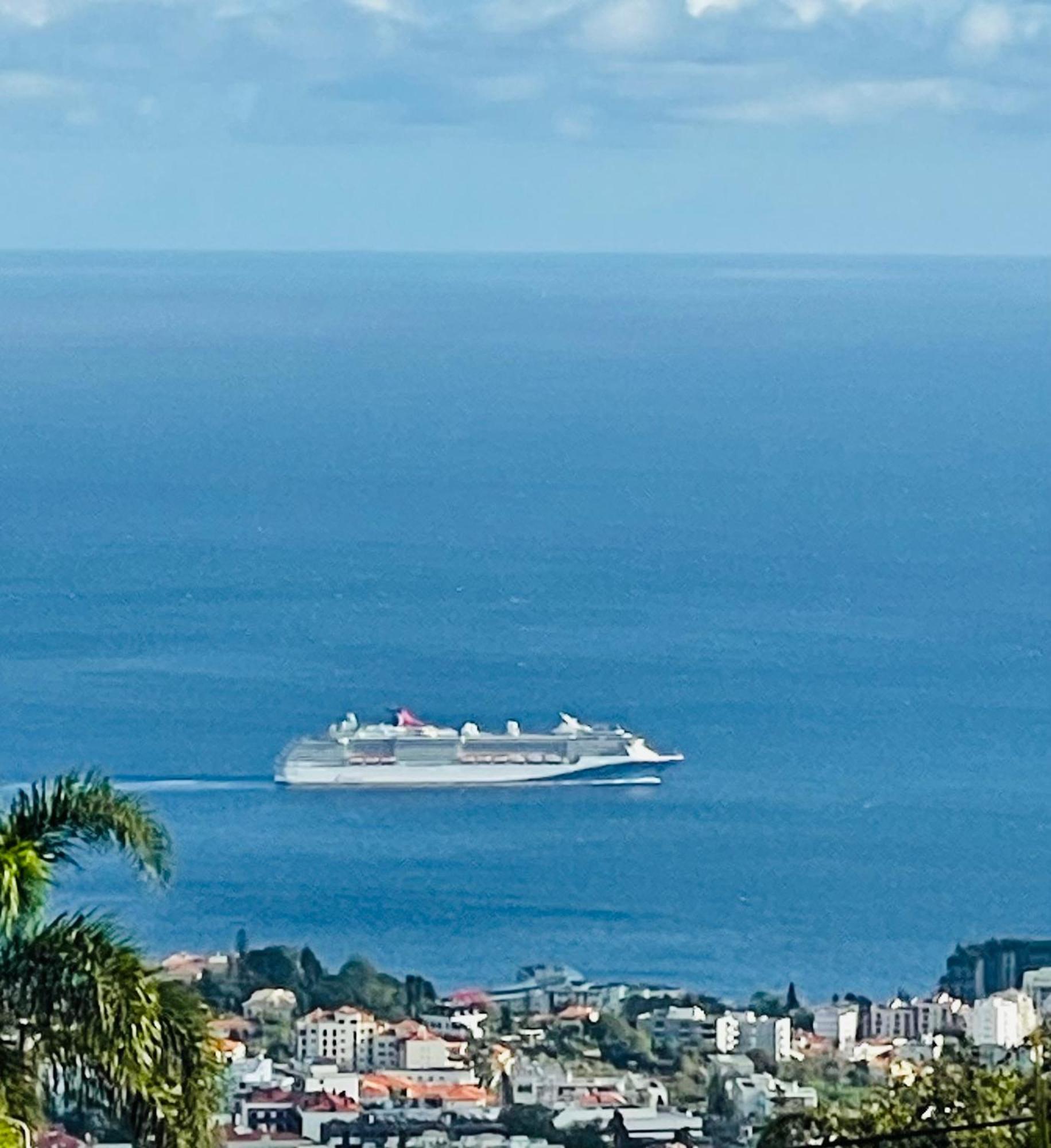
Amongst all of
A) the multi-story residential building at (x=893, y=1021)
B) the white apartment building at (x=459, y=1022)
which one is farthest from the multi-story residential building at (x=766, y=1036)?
the white apartment building at (x=459, y=1022)

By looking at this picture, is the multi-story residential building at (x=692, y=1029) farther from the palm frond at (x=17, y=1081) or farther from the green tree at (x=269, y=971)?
the palm frond at (x=17, y=1081)

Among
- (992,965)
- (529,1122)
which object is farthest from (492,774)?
(529,1122)

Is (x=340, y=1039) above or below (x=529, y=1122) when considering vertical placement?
above

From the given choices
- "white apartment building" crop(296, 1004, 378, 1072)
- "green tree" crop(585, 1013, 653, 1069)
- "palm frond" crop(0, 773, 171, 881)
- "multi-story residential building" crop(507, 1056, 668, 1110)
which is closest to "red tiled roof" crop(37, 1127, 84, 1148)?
"palm frond" crop(0, 773, 171, 881)

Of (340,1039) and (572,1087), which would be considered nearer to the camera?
(572,1087)

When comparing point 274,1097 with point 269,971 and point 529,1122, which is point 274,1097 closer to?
point 529,1122

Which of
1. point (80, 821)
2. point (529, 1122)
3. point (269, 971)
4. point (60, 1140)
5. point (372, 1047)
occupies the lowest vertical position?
point (60, 1140)

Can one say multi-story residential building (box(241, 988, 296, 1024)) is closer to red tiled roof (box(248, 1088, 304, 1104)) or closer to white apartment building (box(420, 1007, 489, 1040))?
white apartment building (box(420, 1007, 489, 1040))
